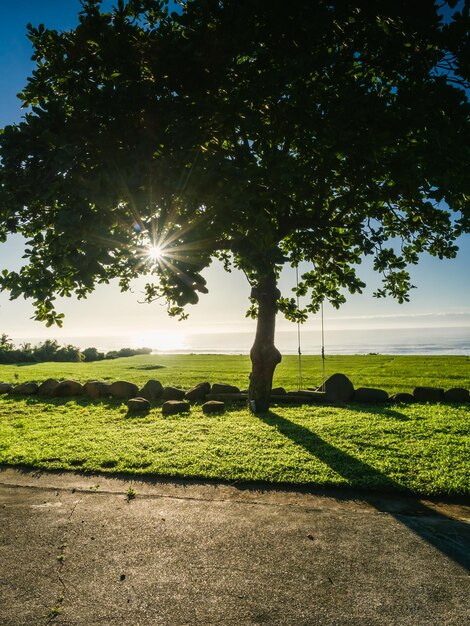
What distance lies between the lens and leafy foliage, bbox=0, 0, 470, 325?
20.7 ft

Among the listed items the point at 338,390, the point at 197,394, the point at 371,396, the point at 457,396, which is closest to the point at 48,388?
the point at 197,394

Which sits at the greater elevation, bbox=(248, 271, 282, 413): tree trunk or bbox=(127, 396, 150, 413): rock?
bbox=(248, 271, 282, 413): tree trunk

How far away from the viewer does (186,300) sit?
5.75 metres

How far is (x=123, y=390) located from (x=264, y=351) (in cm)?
639

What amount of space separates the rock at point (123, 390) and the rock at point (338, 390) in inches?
304

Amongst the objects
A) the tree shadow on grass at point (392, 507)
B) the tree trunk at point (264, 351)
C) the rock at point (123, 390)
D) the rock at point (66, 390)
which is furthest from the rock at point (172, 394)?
the tree shadow on grass at point (392, 507)

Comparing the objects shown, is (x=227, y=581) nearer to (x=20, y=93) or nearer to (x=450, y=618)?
(x=450, y=618)

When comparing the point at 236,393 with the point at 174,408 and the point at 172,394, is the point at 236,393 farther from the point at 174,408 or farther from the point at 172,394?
the point at 174,408

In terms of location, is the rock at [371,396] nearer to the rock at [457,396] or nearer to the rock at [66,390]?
the rock at [457,396]

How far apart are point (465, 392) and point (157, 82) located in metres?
13.9

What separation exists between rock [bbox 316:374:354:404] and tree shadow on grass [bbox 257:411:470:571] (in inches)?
188

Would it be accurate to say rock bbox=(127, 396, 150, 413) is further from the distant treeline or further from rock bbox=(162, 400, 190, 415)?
the distant treeline

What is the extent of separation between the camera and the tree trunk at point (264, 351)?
12969mm

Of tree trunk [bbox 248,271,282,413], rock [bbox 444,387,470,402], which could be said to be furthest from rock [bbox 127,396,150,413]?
rock [bbox 444,387,470,402]
